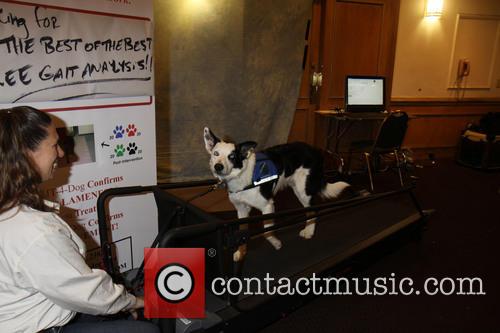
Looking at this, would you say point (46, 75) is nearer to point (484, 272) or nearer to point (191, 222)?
point (191, 222)

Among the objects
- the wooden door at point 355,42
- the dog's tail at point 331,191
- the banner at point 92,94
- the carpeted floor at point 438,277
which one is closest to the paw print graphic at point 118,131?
the banner at point 92,94

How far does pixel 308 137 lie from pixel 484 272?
9.51 ft

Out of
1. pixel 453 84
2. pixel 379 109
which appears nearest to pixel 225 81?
pixel 379 109

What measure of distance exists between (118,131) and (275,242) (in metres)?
1.25

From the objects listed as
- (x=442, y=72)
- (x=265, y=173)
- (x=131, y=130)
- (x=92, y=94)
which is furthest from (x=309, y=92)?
(x=92, y=94)

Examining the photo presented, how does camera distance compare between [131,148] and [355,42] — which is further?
[355,42]

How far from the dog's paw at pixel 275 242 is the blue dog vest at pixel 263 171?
445mm

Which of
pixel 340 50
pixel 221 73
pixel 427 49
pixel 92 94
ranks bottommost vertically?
pixel 92 94

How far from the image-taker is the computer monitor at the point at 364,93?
4.56 metres

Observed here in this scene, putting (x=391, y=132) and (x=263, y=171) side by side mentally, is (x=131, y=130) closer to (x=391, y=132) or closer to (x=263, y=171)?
(x=263, y=171)

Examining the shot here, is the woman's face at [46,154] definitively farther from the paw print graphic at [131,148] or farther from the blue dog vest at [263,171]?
the blue dog vest at [263,171]

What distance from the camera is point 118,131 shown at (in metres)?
2.04

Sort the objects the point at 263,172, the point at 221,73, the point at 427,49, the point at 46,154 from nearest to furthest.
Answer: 1. the point at 46,154
2. the point at 263,172
3. the point at 221,73
4. the point at 427,49

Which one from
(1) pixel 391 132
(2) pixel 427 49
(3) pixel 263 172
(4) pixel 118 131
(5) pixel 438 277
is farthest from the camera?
(2) pixel 427 49
